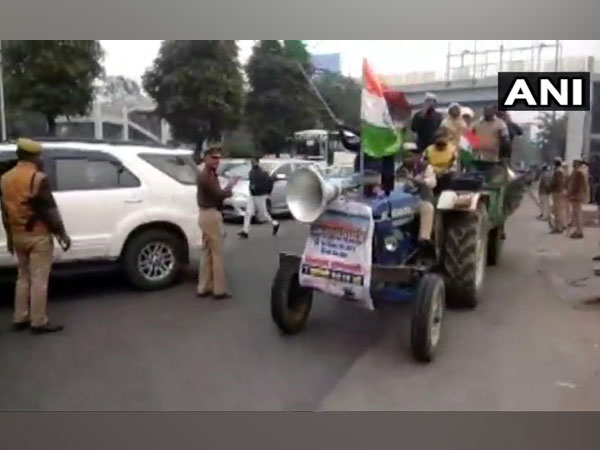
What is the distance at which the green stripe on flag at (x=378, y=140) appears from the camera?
3271 mm

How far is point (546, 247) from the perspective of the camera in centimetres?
385

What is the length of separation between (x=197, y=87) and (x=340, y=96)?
73cm

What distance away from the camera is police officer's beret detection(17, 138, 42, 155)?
336 cm

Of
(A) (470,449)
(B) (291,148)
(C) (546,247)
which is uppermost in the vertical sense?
(B) (291,148)

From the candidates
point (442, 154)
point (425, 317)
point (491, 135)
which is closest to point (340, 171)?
point (442, 154)

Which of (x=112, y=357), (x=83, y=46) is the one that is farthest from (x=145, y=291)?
(x=83, y=46)

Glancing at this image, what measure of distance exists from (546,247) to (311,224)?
1443 mm

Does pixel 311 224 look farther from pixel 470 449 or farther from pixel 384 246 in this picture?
pixel 470 449

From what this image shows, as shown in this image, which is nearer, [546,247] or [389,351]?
[389,351]

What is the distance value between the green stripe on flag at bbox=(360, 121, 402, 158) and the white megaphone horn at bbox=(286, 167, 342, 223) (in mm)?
255

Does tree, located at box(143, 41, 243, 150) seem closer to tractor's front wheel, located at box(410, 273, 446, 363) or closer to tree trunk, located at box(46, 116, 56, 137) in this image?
tree trunk, located at box(46, 116, 56, 137)

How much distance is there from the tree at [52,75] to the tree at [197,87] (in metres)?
0.28

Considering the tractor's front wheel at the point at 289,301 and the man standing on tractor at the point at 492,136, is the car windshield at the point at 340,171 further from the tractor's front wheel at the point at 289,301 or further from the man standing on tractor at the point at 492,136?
the man standing on tractor at the point at 492,136

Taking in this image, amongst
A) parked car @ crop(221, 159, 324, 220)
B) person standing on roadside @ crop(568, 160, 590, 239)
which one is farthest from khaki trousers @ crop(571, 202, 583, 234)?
parked car @ crop(221, 159, 324, 220)
